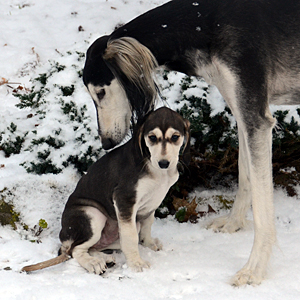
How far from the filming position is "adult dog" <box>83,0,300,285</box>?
2990mm

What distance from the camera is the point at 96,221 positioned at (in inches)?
127

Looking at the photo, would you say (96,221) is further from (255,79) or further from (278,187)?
(278,187)

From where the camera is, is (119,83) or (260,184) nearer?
(260,184)

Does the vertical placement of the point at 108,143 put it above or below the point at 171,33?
below

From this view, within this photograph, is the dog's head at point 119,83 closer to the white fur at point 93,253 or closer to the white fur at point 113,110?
the white fur at point 113,110

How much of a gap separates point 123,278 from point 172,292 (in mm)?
363

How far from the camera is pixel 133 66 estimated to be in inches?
123

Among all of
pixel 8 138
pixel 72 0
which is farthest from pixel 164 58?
pixel 72 0

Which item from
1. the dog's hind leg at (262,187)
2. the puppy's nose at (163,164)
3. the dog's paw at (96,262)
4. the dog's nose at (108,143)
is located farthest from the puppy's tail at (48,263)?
the dog's hind leg at (262,187)

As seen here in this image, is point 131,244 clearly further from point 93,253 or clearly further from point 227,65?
point 227,65

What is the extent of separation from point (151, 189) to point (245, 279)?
2.81ft

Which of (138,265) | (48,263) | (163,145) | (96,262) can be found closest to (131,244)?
(138,265)

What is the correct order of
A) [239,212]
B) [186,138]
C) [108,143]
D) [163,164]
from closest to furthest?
[163,164] < [186,138] < [108,143] < [239,212]

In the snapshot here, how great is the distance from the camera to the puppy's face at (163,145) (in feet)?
9.36
